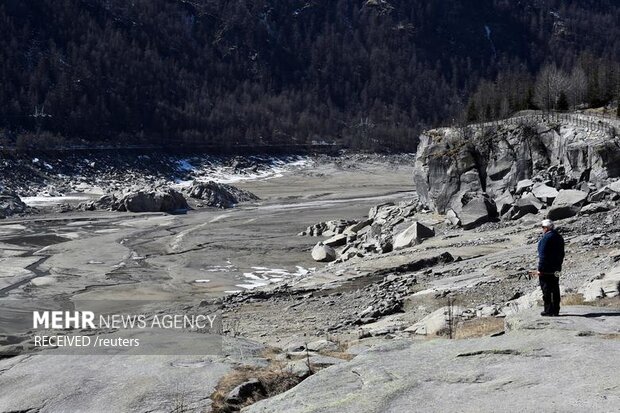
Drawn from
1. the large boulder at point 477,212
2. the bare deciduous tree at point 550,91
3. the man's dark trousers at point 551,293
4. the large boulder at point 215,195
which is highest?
the bare deciduous tree at point 550,91

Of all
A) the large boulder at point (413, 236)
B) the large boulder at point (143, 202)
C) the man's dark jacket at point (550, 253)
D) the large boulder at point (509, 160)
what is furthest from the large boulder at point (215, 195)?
the man's dark jacket at point (550, 253)

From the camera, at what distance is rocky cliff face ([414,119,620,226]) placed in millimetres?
34031

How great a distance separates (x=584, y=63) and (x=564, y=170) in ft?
218

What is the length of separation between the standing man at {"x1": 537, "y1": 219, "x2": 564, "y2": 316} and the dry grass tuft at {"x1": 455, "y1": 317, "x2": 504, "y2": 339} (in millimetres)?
1049

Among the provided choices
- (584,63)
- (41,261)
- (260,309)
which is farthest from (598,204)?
(584,63)

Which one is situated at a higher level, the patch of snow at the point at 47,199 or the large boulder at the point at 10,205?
the large boulder at the point at 10,205

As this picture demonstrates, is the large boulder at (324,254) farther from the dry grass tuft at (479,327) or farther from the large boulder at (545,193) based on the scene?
the dry grass tuft at (479,327)

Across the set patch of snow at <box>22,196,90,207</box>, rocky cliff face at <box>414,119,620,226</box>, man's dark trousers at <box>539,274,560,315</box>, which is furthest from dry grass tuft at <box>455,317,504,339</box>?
patch of snow at <box>22,196,90,207</box>

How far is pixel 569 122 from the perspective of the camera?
38.8 metres

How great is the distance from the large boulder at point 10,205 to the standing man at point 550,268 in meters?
56.9

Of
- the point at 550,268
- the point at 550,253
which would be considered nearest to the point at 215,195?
the point at 550,253

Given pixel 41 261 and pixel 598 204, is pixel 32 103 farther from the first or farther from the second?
pixel 598 204

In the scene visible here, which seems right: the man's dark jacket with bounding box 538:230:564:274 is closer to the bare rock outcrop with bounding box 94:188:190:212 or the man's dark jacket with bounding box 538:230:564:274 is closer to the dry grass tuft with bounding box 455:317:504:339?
the dry grass tuft with bounding box 455:317:504:339

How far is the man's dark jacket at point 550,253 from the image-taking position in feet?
42.3
